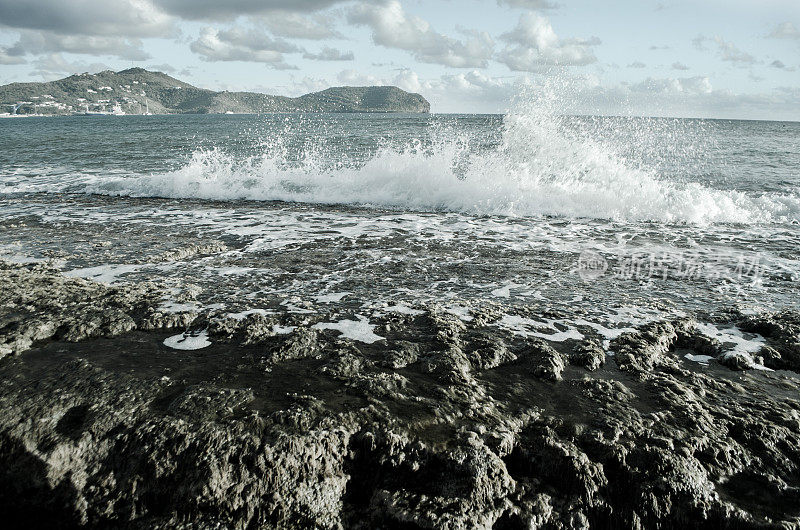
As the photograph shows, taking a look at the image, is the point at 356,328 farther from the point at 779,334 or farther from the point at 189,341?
the point at 779,334

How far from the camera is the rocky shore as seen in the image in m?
2.17

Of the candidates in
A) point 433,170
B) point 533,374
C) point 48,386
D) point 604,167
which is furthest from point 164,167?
point 533,374

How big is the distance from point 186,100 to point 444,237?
662 feet

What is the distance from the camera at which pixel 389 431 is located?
2521 millimetres

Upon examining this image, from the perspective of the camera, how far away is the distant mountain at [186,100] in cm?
16575

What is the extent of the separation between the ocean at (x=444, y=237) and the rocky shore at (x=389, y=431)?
602mm

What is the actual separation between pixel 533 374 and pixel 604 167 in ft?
34.7

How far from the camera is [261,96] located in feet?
631

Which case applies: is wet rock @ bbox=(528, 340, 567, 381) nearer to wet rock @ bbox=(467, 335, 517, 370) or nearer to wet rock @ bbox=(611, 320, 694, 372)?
wet rock @ bbox=(467, 335, 517, 370)

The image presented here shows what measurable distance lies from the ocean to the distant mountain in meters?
161

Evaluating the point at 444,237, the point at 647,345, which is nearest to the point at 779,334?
the point at 647,345

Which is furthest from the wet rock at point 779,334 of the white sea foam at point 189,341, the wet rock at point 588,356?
the white sea foam at point 189,341

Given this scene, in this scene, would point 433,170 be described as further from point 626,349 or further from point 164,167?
point 164,167

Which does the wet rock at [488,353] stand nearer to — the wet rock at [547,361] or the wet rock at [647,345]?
the wet rock at [547,361]
